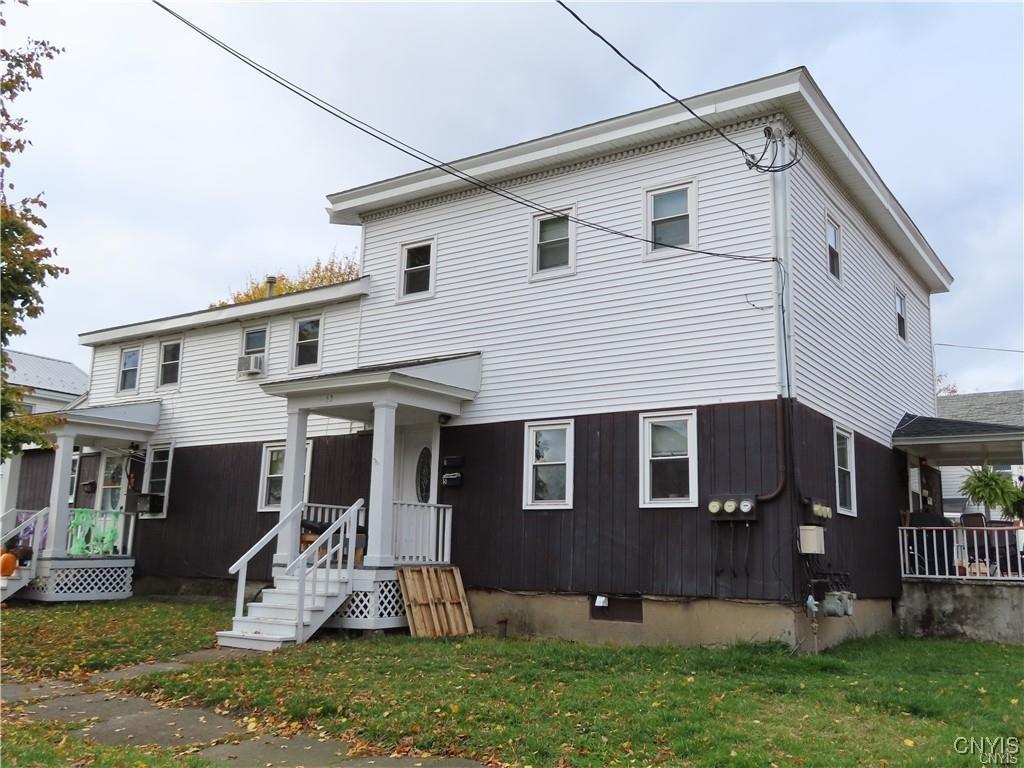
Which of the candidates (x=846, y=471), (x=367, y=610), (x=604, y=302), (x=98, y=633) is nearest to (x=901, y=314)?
(x=846, y=471)

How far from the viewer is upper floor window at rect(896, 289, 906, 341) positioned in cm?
1723

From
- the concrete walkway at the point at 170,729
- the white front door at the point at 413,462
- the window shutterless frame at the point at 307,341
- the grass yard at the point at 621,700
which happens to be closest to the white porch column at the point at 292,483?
the white front door at the point at 413,462

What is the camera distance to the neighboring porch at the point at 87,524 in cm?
1667

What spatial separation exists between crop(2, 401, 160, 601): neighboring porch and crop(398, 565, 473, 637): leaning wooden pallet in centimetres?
746

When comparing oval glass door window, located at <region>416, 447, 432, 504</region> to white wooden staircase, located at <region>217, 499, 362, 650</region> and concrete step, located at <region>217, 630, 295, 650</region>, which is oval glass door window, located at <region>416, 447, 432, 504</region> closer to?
white wooden staircase, located at <region>217, 499, 362, 650</region>

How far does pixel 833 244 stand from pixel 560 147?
452 centimetres

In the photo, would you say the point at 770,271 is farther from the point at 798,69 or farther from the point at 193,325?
the point at 193,325

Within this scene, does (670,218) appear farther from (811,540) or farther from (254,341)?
(254,341)

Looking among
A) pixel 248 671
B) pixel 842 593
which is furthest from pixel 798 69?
pixel 248 671

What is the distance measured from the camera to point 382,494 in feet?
41.8

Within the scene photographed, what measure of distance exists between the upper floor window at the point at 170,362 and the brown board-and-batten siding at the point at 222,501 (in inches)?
65.8

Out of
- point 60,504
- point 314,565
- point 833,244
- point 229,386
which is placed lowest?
point 314,565

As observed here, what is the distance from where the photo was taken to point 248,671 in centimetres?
977

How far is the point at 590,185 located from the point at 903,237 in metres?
6.65
